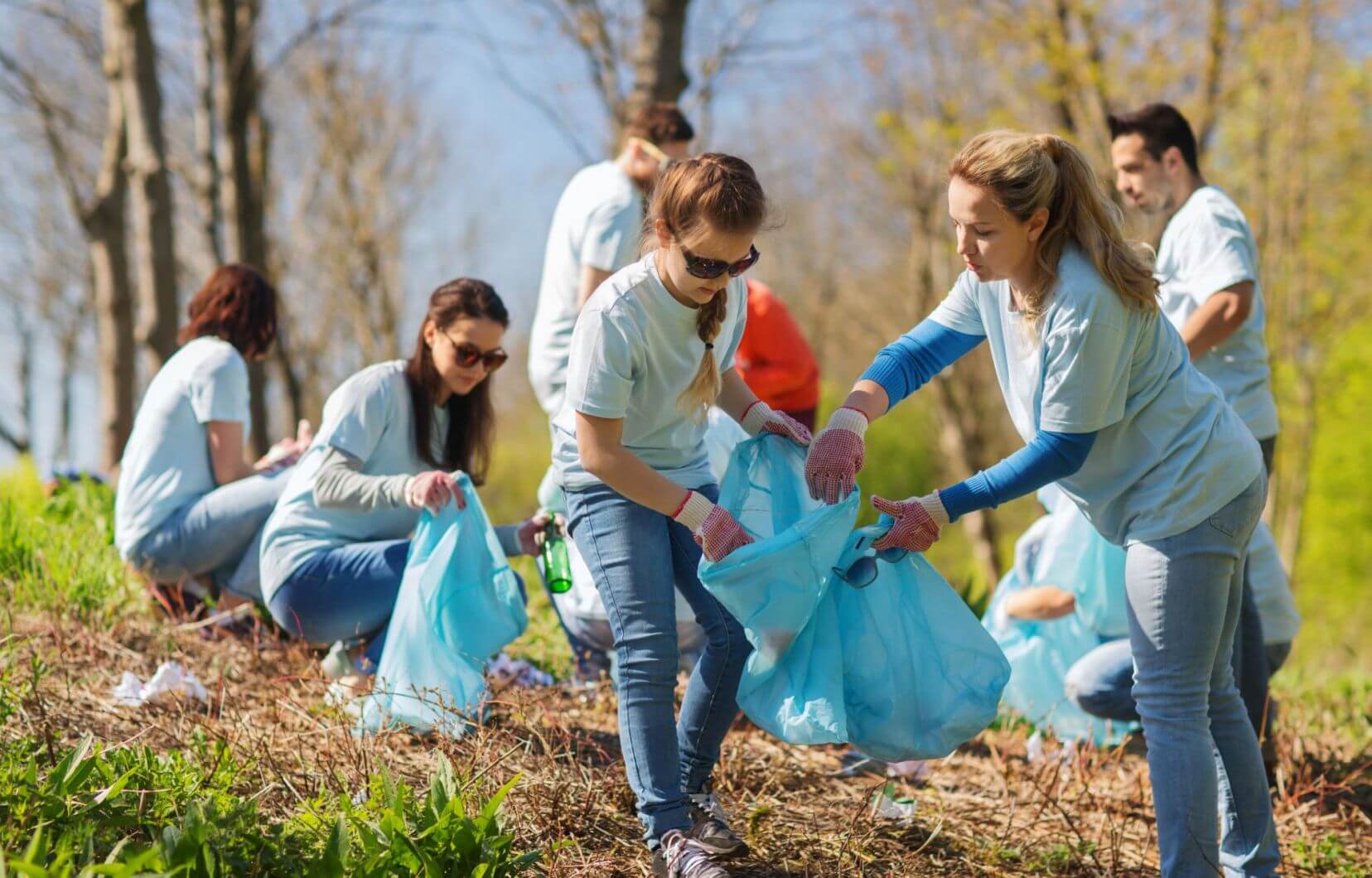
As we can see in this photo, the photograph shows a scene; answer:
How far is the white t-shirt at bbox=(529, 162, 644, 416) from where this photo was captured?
4020mm

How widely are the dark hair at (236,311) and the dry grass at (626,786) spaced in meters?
1.07

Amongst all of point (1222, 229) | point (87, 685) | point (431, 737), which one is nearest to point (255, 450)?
point (87, 685)

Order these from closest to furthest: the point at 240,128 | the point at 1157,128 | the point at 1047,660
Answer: the point at 1157,128
the point at 1047,660
the point at 240,128

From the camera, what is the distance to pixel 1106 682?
3.56 m

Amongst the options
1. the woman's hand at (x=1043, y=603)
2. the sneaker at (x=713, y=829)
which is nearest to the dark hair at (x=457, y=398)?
the sneaker at (x=713, y=829)

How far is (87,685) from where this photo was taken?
11.7 feet

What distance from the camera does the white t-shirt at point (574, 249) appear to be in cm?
402

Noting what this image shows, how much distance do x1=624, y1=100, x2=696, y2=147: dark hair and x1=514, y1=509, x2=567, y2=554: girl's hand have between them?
151 cm

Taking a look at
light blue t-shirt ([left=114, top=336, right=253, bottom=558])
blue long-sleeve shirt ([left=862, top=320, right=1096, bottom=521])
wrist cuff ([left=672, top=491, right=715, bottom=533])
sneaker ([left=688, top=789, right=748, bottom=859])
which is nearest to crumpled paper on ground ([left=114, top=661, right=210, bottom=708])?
light blue t-shirt ([left=114, top=336, right=253, bottom=558])

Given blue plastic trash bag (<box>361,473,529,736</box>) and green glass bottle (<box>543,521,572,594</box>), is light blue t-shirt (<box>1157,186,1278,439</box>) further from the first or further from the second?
blue plastic trash bag (<box>361,473,529,736</box>)

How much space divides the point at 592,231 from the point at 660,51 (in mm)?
2954

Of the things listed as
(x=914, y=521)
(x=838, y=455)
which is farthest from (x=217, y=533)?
(x=914, y=521)

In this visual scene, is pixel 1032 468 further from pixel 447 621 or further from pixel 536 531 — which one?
pixel 447 621

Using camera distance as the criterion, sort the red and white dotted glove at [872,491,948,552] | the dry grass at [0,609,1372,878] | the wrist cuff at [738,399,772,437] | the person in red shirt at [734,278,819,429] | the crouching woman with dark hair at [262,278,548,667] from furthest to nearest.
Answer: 1. the person in red shirt at [734,278,819,429]
2. the crouching woman with dark hair at [262,278,548,667]
3. the wrist cuff at [738,399,772,437]
4. the dry grass at [0,609,1372,878]
5. the red and white dotted glove at [872,491,948,552]
